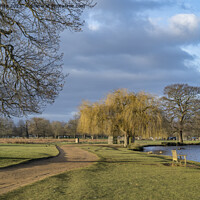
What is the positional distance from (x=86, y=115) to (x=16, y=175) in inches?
729

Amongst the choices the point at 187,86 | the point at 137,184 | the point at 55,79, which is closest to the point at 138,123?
the point at 55,79

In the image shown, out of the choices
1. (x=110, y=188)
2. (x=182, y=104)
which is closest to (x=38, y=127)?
(x=182, y=104)

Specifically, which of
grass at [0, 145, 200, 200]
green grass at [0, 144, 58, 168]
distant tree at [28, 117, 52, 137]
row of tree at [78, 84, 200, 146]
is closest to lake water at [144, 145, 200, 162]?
row of tree at [78, 84, 200, 146]

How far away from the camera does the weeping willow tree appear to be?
2684cm

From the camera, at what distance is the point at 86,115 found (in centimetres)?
2842

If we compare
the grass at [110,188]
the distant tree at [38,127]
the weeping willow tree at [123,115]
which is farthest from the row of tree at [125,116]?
the distant tree at [38,127]

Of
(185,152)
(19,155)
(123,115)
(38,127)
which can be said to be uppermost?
(123,115)

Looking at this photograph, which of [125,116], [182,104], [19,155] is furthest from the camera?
[182,104]

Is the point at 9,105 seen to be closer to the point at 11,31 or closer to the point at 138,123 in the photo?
the point at 11,31

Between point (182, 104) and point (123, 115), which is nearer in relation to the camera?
point (123, 115)

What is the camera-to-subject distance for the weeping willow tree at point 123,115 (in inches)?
1057

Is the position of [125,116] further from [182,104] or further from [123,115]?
[182,104]

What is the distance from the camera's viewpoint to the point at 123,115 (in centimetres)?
2702

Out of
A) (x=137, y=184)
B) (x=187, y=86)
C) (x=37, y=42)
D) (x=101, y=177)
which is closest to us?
(x=137, y=184)
